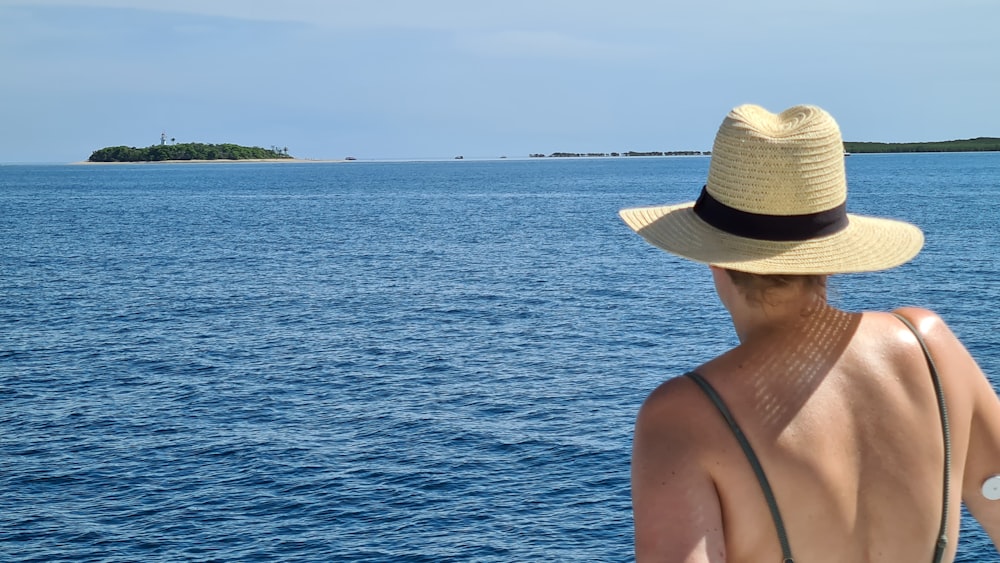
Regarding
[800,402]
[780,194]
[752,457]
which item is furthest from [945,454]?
[780,194]

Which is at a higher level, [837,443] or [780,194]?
[780,194]

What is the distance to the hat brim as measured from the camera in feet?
7.20

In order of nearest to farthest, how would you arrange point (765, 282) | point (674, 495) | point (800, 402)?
point (674, 495) → point (800, 402) → point (765, 282)

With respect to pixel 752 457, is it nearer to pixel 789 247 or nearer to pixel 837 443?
pixel 837 443

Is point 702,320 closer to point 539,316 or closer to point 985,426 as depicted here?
point 539,316

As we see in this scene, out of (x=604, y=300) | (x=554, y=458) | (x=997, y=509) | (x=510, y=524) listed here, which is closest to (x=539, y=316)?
(x=604, y=300)

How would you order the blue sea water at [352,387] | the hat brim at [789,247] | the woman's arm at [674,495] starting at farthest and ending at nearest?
the blue sea water at [352,387] → the hat brim at [789,247] → the woman's arm at [674,495]

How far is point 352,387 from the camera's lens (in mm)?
29875

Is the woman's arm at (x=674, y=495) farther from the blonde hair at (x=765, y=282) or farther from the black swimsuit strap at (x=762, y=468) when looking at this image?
the blonde hair at (x=765, y=282)

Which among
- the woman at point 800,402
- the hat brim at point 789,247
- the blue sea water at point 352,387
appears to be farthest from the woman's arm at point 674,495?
the blue sea water at point 352,387

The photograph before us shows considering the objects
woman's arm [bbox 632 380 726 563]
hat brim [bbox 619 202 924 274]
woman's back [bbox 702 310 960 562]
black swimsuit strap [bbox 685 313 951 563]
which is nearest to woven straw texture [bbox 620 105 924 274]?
hat brim [bbox 619 202 924 274]

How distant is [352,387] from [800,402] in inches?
1113

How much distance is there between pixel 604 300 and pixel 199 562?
29527 mm

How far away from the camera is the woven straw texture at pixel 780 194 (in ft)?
7.27
